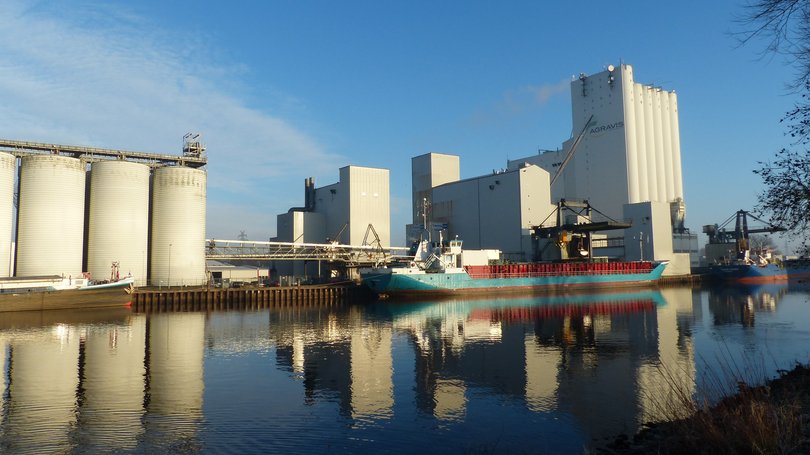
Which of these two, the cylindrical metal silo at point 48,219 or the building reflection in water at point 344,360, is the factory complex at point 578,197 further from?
the building reflection in water at point 344,360

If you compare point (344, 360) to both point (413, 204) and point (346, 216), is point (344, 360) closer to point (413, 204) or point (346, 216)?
point (346, 216)

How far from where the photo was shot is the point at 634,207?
74.3m

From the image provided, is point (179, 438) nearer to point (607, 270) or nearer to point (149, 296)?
point (149, 296)

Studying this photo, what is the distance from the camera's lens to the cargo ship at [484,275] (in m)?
50.4

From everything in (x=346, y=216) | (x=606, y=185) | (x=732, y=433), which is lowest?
(x=732, y=433)

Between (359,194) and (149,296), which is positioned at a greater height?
(359,194)

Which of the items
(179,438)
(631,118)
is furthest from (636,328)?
(631,118)

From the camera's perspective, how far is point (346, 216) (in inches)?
2827

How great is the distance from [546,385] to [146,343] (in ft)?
58.4

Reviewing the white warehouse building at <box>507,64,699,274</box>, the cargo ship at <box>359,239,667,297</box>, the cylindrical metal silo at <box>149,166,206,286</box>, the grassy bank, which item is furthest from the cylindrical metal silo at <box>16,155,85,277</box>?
the white warehouse building at <box>507,64,699,274</box>

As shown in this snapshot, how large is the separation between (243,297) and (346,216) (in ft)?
82.7

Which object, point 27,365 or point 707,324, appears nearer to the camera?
point 27,365

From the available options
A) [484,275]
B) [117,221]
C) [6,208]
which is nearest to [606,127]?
[484,275]

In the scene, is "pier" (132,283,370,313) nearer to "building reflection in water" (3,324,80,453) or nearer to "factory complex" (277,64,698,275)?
"factory complex" (277,64,698,275)
